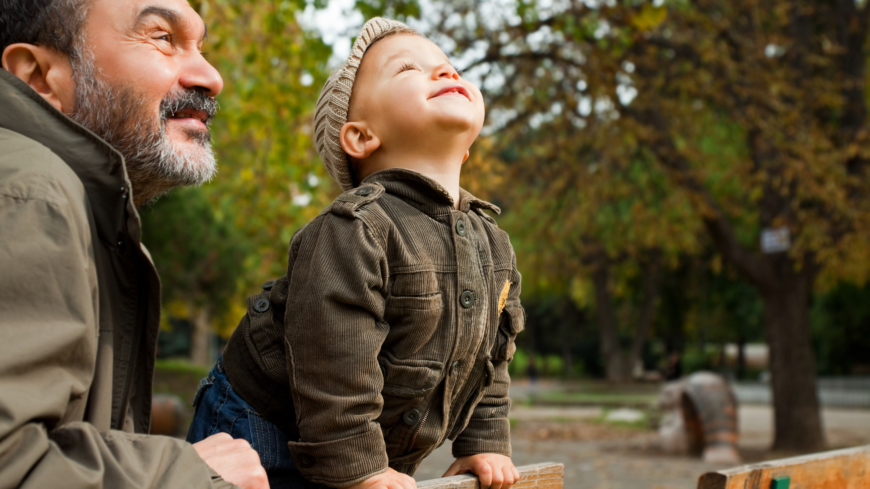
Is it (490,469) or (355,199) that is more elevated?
(355,199)

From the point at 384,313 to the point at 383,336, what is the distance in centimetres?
6

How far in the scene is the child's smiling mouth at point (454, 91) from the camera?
183 cm

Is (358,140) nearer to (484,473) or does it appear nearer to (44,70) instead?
(44,70)

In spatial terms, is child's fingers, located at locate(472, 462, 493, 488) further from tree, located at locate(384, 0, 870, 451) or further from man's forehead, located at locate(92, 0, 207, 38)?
tree, located at locate(384, 0, 870, 451)

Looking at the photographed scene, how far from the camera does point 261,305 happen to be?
68.7 inches

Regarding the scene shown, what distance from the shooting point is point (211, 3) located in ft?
26.5

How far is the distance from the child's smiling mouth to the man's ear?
0.78 metres

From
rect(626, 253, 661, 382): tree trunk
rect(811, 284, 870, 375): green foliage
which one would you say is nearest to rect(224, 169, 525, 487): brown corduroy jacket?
rect(626, 253, 661, 382): tree trunk

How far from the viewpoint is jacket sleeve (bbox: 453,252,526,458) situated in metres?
1.86

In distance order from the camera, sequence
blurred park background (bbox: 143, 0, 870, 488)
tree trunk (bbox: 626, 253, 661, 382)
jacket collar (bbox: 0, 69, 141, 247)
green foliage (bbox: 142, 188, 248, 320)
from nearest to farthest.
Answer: jacket collar (bbox: 0, 69, 141, 247)
blurred park background (bbox: 143, 0, 870, 488)
green foliage (bbox: 142, 188, 248, 320)
tree trunk (bbox: 626, 253, 661, 382)

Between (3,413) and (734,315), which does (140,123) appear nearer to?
(3,413)

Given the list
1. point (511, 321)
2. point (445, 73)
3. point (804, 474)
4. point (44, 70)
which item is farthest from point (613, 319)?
point (44, 70)

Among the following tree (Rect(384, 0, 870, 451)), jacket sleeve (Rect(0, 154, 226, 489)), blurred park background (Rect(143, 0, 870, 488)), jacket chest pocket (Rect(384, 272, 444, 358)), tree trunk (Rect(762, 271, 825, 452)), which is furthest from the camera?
tree trunk (Rect(762, 271, 825, 452))

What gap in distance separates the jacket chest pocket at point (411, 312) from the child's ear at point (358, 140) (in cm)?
39
